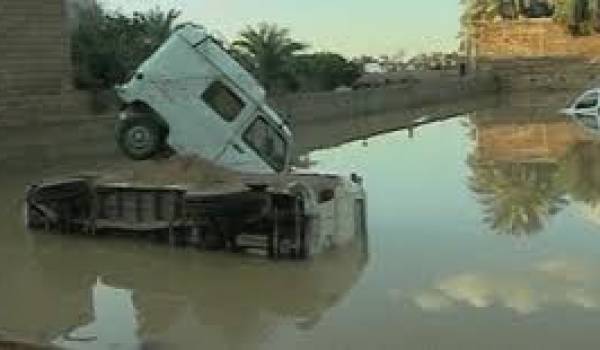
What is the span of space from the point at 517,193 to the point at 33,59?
1354cm

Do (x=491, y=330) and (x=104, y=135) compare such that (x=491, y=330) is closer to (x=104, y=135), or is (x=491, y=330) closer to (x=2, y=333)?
(x=2, y=333)

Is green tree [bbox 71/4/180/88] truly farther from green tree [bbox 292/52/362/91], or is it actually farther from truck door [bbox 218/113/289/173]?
truck door [bbox 218/113/289/173]

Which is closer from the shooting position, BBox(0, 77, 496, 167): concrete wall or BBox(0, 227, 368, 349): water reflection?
BBox(0, 227, 368, 349): water reflection

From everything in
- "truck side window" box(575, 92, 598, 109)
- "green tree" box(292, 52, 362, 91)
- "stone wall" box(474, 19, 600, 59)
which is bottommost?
"truck side window" box(575, 92, 598, 109)

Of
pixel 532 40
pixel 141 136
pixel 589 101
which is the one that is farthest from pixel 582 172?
pixel 532 40

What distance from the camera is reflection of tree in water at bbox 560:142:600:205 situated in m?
18.1

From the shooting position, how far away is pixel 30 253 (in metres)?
13.1

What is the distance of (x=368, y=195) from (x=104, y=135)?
11.1 metres

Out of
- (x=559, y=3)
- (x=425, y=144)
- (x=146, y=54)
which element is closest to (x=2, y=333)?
(x=425, y=144)

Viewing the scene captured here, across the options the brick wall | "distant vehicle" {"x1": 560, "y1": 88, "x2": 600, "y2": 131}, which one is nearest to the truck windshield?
the brick wall

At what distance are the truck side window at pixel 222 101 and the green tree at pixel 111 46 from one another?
15.3 metres

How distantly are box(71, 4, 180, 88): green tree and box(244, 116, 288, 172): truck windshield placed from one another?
15.2 meters

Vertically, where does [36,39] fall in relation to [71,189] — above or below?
above

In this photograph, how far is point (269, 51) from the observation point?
42.6m
